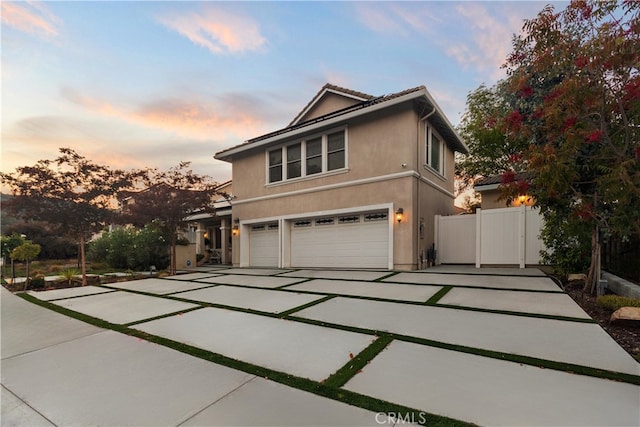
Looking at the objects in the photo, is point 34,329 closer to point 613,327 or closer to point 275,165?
point 613,327

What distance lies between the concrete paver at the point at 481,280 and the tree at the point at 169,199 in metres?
8.31

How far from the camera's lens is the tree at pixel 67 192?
7.83m

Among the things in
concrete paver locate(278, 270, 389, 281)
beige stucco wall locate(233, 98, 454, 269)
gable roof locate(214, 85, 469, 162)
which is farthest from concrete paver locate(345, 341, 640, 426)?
gable roof locate(214, 85, 469, 162)

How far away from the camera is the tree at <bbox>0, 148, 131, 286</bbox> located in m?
7.83

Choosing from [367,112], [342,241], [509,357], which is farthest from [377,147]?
[509,357]

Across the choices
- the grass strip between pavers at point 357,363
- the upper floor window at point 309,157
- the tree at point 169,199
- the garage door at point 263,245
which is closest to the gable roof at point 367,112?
the upper floor window at point 309,157

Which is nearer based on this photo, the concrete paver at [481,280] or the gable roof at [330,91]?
the concrete paver at [481,280]

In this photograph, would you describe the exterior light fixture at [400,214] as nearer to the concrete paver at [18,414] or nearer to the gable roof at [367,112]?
the gable roof at [367,112]

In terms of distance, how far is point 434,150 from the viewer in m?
11.2

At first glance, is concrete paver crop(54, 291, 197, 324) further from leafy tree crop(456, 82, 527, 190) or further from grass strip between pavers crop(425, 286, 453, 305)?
leafy tree crop(456, 82, 527, 190)

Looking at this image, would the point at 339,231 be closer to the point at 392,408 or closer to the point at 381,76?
the point at 381,76

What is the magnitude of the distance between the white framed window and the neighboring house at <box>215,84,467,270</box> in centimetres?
4

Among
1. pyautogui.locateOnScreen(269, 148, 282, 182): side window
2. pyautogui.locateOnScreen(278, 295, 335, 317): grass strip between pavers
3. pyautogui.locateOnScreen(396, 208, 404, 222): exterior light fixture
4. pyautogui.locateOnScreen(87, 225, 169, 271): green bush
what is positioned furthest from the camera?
pyautogui.locateOnScreen(87, 225, 169, 271): green bush

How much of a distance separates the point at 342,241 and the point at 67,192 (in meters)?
8.69
